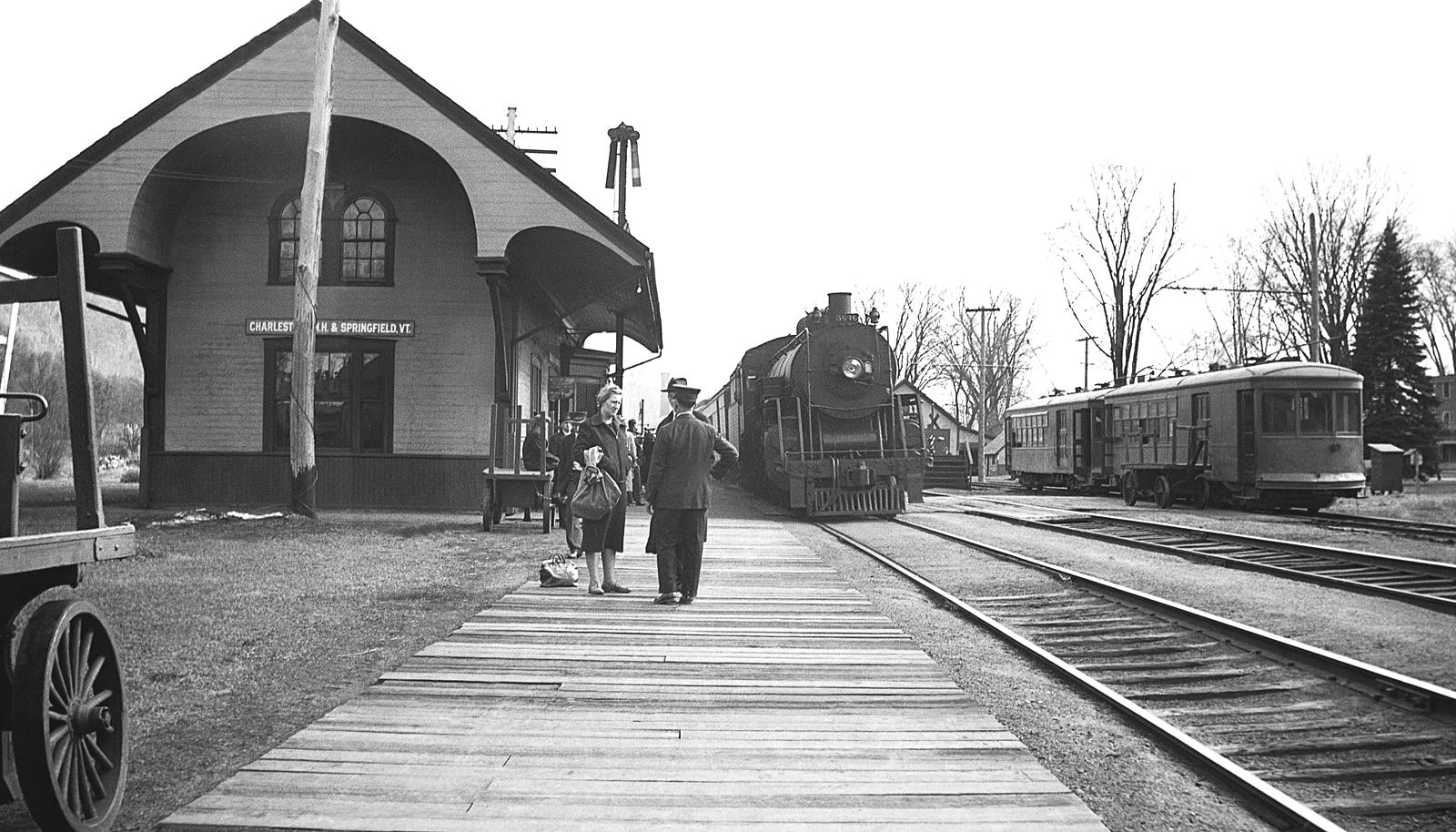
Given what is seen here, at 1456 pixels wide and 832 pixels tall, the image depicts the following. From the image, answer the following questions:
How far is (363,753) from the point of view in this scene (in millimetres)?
4207

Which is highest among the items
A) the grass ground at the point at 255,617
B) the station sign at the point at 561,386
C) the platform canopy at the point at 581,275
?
the platform canopy at the point at 581,275

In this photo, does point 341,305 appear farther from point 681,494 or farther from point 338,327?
point 681,494

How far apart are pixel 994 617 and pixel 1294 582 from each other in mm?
3790

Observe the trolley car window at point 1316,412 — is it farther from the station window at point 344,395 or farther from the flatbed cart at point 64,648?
the flatbed cart at point 64,648

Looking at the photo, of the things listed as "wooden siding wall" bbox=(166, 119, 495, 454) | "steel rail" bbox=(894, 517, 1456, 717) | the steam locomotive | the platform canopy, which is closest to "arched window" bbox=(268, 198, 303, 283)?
"wooden siding wall" bbox=(166, 119, 495, 454)

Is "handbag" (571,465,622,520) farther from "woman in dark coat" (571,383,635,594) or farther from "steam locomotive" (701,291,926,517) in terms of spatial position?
"steam locomotive" (701,291,926,517)

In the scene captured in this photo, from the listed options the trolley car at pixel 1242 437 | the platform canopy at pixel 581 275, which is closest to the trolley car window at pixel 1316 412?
the trolley car at pixel 1242 437

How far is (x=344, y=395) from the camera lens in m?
18.0

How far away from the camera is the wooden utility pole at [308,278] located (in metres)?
14.8

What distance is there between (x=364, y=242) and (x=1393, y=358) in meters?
40.4

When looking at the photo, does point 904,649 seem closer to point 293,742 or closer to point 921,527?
point 293,742

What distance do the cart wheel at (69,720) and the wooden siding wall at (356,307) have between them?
14.4m

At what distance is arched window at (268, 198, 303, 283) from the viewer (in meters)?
18.1

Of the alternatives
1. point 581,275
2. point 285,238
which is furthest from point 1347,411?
point 285,238
